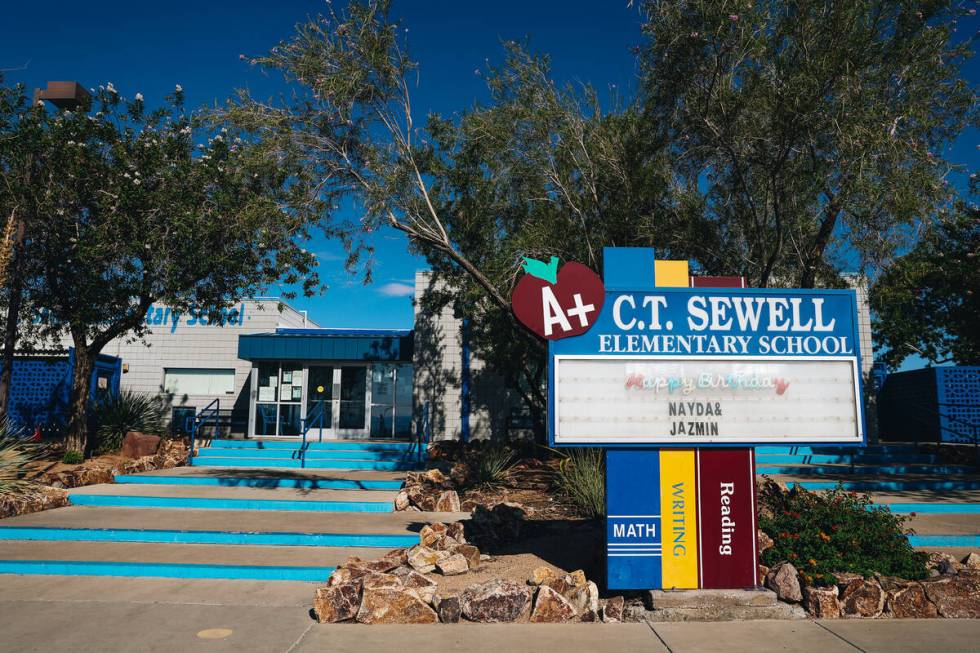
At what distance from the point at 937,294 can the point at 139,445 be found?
25248 millimetres

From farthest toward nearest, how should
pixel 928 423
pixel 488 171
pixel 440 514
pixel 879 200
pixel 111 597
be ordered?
1. pixel 928 423
2. pixel 488 171
3. pixel 440 514
4. pixel 879 200
5. pixel 111 597

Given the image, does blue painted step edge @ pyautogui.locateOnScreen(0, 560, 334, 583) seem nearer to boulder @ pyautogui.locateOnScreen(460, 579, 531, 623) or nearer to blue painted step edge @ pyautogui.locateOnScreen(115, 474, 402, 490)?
boulder @ pyautogui.locateOnScreen(460, 579, 531, 623)

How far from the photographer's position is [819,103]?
949cm

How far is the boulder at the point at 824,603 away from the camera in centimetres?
604

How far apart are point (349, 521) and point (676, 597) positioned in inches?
212

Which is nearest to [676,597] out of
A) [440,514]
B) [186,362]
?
[440,514]

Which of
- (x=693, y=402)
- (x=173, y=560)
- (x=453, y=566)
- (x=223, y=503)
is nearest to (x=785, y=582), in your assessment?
(x=693, y=402)

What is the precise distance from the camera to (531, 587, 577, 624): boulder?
19.5 feet

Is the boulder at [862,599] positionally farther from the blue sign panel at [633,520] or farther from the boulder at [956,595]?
the blue sign panel at [633,520]

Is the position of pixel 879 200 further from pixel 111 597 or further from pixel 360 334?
pixel 360 334

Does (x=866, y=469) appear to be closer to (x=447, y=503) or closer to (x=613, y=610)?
(x=447, y=503)

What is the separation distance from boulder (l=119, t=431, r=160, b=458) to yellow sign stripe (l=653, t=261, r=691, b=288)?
13.2 meters

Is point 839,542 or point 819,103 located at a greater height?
point 819,103

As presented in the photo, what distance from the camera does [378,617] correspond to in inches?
232
